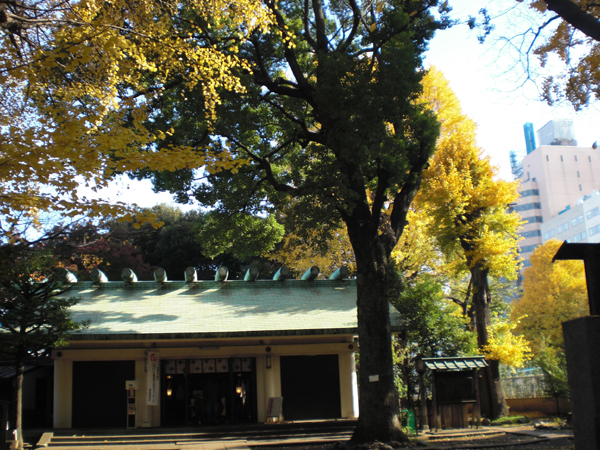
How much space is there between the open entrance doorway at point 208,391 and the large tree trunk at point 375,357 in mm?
6305

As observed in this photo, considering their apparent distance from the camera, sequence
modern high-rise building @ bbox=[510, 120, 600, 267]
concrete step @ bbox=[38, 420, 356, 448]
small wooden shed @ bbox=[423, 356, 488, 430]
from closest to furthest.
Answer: concrete step @ bbox=[38, 420, 356, 448]
small wooden shed @ bbox=[423, 356, 488, 430]
modern high-rise building @ bbox=[510, 120, 600, 267]

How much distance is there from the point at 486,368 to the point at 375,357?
1095cm

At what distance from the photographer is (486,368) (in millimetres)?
19391

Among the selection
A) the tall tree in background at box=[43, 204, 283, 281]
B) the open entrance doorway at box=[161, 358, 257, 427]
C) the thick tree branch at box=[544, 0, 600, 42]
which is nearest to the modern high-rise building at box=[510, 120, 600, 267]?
the tall tree in background at box=[43, 204, 283, 281]

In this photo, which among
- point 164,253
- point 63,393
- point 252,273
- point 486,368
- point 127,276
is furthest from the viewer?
point 164,253

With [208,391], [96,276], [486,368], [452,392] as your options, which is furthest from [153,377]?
[486,368]

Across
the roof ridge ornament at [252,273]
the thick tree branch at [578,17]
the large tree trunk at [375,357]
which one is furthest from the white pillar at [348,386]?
the thick tree branch at [578,17]

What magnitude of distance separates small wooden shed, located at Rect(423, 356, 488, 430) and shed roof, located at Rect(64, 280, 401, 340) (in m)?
1.87

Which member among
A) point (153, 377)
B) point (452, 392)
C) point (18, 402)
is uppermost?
point (153, 377)

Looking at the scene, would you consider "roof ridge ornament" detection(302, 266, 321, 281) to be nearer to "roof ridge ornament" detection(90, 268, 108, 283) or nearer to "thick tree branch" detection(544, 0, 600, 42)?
"roof ridge ornament" detection(90, 268, 108, 283)

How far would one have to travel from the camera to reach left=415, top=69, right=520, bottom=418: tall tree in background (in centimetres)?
1859

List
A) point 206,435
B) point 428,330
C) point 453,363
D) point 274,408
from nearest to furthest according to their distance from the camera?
point 206,435
point 453,363
point 274,408
point 428,330

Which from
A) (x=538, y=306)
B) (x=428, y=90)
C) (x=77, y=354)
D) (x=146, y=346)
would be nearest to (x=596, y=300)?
(x=146, y=346)

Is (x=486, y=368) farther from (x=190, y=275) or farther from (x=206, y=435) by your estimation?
(x=190, y=275)
